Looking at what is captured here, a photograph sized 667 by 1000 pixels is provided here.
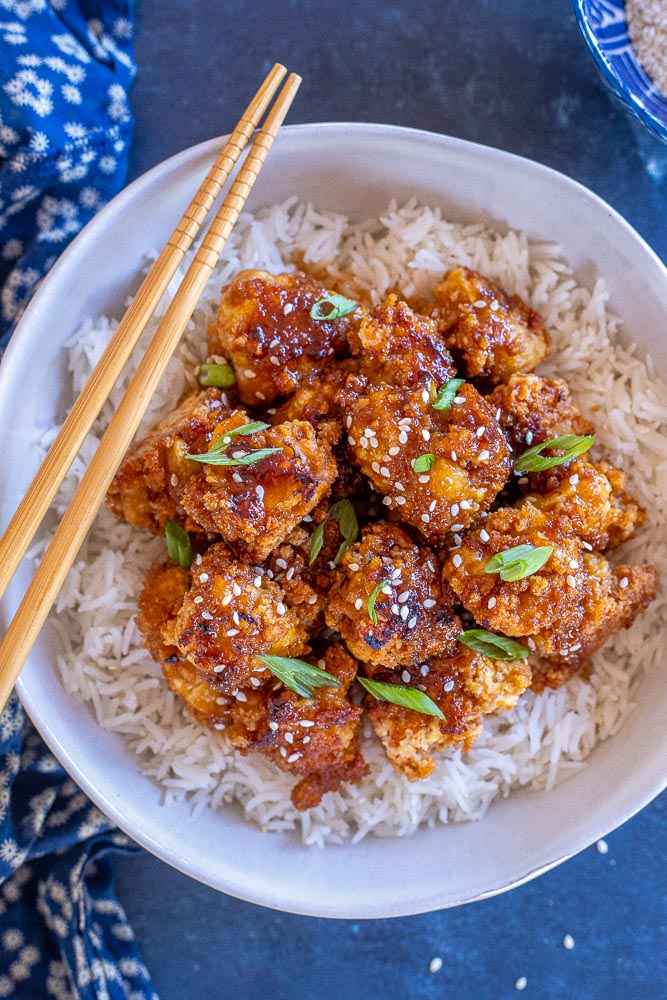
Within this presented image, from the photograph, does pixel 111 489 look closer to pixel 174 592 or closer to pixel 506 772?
pixel 174 592

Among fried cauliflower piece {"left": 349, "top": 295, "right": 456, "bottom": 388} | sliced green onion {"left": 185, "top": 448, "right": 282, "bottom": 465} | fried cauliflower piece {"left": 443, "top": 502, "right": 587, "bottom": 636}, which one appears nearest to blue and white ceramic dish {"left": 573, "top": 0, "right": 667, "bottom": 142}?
fried cauliflower piece {"left": 349, "top": 295, "right": 456, "bottom": 388}

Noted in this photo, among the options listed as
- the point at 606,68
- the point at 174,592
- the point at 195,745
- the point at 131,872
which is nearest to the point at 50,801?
the point at 131,872

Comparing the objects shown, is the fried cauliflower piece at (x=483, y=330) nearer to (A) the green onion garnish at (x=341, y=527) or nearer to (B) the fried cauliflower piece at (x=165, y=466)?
(A) the green onion garnish at (x=341, y=527)

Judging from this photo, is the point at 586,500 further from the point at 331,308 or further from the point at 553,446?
the point at 331,308

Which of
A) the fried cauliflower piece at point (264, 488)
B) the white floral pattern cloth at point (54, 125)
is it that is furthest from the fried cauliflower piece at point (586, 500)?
the white floral pattern cloth at point (54, 125)

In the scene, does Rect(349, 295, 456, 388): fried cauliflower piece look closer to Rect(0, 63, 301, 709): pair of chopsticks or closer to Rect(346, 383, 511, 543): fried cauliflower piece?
Rect(346, 383, 511, 543): fried cauliflower piece

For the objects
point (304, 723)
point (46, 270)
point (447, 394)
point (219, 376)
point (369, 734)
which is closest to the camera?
point (447, 394)

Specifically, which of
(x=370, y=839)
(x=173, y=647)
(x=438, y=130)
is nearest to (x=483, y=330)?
(x=438, y=130)
